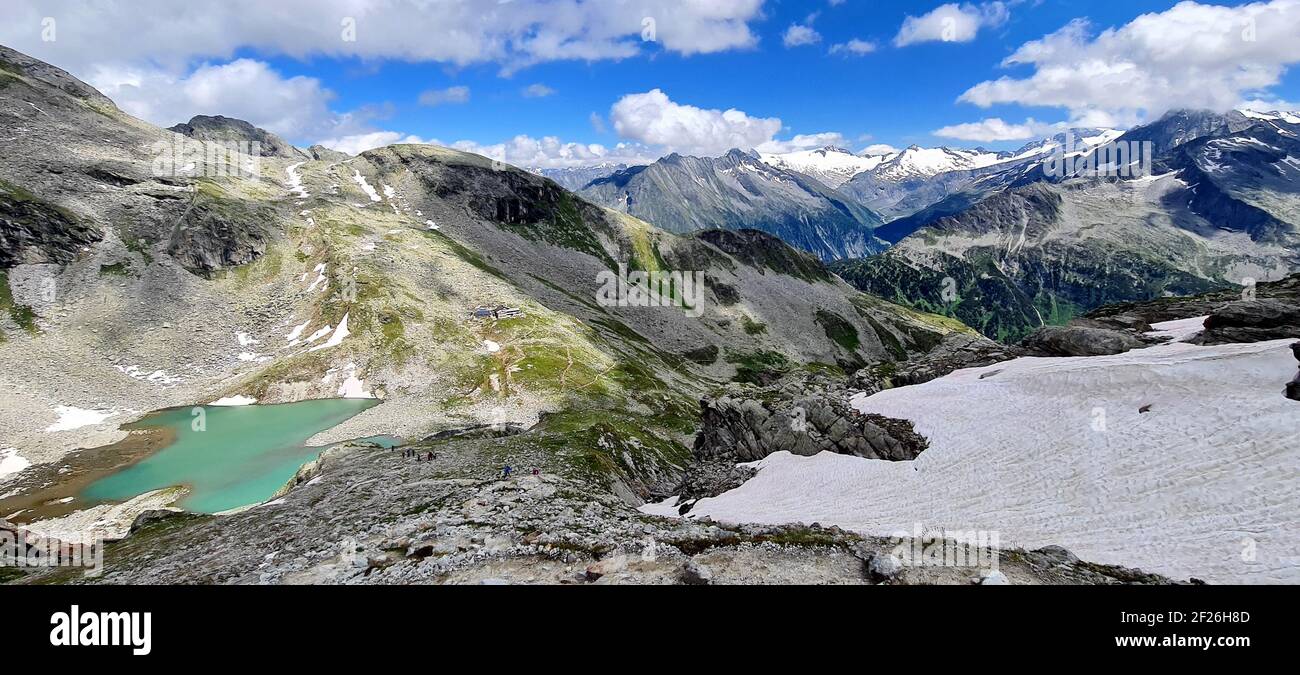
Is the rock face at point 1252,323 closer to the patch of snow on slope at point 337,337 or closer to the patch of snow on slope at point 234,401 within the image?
the patch of snow on slope at point 337,337

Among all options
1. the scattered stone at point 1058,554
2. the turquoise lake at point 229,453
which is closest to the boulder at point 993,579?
the scattered stone at point 1058,554

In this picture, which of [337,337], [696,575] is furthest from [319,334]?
[696,575]

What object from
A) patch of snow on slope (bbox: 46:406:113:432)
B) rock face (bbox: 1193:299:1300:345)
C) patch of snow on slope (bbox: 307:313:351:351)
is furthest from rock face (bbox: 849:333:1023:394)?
patch of snow on slope (bbox: 46:406:113:432)

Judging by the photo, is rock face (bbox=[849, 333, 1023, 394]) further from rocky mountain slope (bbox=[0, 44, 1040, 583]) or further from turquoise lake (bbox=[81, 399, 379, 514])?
turquoise lake (bbox=[81, 399, 379, 514])

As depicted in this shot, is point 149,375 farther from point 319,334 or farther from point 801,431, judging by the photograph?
point 801,431

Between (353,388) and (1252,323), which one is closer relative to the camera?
(1252,323)
